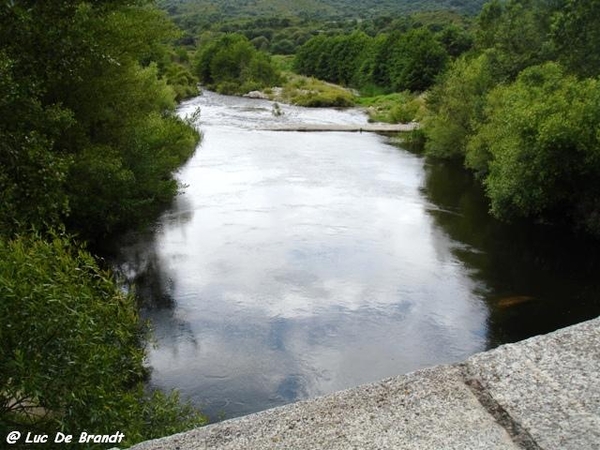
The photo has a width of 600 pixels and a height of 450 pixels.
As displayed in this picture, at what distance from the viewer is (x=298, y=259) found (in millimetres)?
22172

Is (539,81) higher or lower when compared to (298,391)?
higher

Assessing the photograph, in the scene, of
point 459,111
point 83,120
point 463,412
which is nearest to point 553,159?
point 459,111

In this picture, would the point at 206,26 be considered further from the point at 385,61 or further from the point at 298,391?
the point at 298,391

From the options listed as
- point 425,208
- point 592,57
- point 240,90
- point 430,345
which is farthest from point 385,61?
point 430,345

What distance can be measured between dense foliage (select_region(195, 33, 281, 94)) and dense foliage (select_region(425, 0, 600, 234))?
4027 centimetres

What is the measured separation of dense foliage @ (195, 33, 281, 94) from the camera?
269ft

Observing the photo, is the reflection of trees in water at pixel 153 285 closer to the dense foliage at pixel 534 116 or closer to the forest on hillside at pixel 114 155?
the forest on hillside at pixel 114 155

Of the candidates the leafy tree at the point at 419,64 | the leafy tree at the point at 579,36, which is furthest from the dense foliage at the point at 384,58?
the leafy tree at the point at 579,36

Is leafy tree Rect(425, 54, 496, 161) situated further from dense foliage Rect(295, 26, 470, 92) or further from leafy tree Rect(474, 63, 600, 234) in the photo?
dense foliage Rect(295, 26, 470, 92)

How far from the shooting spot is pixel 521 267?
22438 mm

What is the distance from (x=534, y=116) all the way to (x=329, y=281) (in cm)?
1100

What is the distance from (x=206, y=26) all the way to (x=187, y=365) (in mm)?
148438

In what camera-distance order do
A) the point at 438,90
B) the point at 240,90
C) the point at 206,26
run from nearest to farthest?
the point at 438,90, the point at 240,90, the point at 206,26

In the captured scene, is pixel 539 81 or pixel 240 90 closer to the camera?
pixel 539 81
